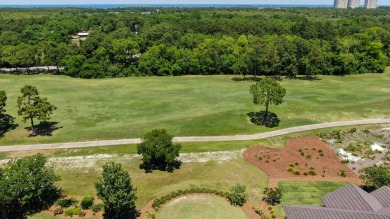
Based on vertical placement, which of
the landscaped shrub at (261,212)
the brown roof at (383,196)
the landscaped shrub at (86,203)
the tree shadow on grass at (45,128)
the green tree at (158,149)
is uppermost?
the brown roof at (383,196)

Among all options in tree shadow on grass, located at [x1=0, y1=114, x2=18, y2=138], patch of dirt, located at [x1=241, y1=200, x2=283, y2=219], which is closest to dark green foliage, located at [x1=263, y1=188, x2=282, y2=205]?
patch of dirt, located at [x1=241, y1=200, x2=283, y2=219]

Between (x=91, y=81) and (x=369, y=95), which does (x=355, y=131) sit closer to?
(x=369, y=95)

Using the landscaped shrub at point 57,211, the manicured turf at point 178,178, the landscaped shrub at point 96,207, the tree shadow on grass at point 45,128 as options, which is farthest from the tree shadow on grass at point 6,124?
the landscaped shrub at point 96,207

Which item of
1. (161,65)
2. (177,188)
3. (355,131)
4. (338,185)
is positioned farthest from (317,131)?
(161,65)

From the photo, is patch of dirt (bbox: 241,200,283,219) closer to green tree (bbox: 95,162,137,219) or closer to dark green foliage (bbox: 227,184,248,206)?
dark green foliage (bbox: 227,184,248,206)

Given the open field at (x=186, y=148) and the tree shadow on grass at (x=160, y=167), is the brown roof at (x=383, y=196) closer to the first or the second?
the open field at (x=186, y=148)

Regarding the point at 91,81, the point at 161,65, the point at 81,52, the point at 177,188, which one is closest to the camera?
the point at 177,188

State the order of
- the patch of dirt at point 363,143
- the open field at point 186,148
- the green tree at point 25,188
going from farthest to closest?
the open field at point 186,148 < the patch of dirt at point 363,143 < the green tree at point 25,188
